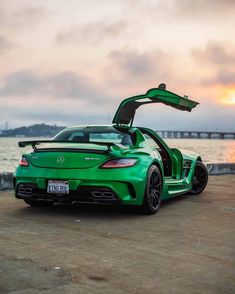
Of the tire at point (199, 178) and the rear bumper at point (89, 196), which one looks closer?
the rear bumper at point (89, 196)

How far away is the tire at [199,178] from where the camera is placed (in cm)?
949

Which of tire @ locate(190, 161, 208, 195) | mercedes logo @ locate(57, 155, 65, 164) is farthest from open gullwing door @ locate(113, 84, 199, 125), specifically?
mercedes logo @ locate(57, 155, 65, 164)

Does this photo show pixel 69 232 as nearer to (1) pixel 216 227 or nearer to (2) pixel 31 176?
(2) pixel 31 176

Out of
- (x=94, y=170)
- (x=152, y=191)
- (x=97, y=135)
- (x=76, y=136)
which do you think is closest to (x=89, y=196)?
(x=94, y=170)

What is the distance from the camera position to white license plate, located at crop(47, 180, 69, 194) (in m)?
6.37

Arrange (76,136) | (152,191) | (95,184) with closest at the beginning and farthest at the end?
(95,184) < (152,191) < (76,136)

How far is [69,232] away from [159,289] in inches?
83.8

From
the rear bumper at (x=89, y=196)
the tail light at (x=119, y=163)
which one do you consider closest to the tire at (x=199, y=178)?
the tail light at (x=119, y=163)

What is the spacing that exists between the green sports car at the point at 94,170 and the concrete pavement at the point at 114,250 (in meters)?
0.29

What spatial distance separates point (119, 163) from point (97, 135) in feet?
3.03

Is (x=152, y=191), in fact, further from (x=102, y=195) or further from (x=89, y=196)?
(x=89, y=196)

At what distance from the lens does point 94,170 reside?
20.9 ft

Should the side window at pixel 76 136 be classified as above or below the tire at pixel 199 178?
above

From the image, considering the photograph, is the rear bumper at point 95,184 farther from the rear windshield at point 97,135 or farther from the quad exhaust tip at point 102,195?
the rear windshield at point 97,135
